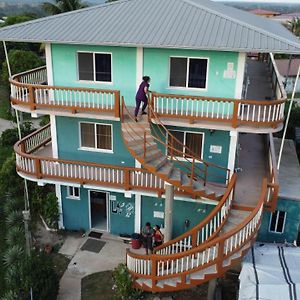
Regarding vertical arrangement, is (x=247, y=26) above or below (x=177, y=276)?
above

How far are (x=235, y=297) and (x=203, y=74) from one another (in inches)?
381

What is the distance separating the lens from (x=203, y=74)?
1800cm

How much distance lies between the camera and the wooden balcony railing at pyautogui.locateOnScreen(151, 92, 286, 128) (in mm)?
16531

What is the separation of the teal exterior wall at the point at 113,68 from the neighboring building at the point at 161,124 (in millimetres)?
47

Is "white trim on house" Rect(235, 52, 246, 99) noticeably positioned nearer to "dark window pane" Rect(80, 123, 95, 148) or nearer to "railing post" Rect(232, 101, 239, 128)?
"railing post" Rect(232, 101, 239, 128)

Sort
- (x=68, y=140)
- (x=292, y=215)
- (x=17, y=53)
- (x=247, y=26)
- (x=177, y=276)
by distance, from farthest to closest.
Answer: (x=17, y=53)
(x=68, y=140)
(x=292, y=215)
(x=247, y=26)
(x=177, y=276)

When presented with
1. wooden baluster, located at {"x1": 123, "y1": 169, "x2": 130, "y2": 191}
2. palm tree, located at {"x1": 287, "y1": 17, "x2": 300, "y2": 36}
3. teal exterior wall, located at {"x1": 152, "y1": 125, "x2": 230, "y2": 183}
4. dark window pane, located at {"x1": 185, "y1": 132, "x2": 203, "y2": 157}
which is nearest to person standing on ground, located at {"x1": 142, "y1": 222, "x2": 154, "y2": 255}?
wooden baluster, located at {"x1": 123, "y1": 169, "x2": 130, "y2": 191}

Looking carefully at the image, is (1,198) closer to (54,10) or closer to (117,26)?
(117,26)

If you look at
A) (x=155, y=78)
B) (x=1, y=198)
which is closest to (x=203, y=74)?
(x=155, y=78)

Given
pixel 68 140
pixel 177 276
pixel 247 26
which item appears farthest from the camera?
pixel 68 140

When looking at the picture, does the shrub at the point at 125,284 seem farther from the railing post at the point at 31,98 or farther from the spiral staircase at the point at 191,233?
the railing post at the point at 31,98

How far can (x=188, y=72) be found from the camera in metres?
18.0

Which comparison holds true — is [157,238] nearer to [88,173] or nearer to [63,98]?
[88,173]

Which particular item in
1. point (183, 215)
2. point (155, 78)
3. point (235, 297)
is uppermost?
A: point (155, 78)
